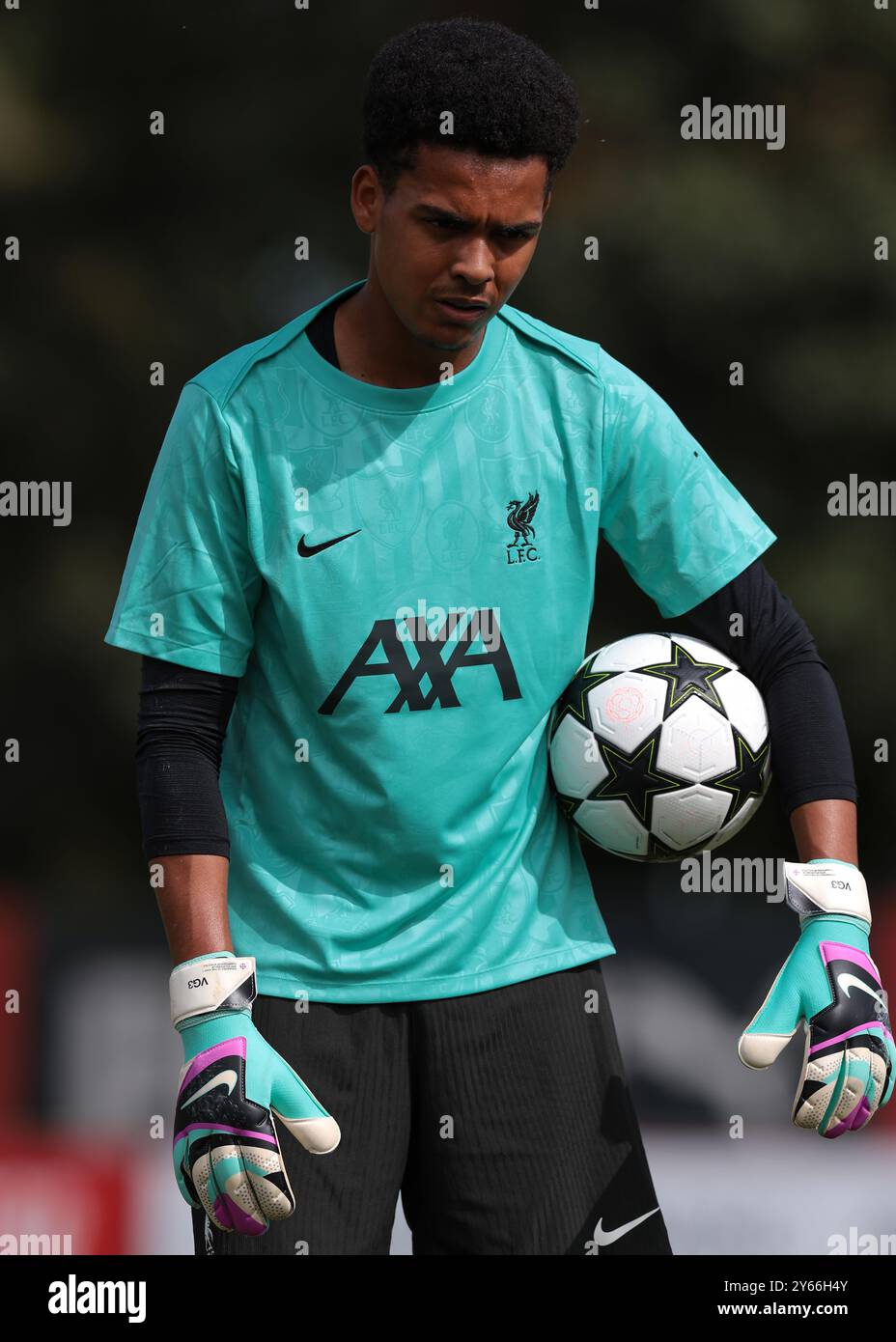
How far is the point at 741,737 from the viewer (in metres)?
2.82

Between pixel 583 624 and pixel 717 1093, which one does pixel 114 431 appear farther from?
pixel 583 624

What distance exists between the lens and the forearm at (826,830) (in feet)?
8.70

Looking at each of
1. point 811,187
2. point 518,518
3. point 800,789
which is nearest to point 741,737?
point 800,789

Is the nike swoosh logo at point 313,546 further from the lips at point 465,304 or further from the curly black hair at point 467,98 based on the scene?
the curly black hair at point 467,98

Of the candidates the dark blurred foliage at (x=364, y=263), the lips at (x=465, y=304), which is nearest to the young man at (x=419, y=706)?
the lips at (x=465, y=304)

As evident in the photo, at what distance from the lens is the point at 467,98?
2.47 m

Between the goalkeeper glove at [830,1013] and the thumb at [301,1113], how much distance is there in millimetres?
571

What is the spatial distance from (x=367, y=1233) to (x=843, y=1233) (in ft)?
7.04

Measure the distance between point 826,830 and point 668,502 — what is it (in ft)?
1.79

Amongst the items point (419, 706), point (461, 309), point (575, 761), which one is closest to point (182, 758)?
point (419, 706)

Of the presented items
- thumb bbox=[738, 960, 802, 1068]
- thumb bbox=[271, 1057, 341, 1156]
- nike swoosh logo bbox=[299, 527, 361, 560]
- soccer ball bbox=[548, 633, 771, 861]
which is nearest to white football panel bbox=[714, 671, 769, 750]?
soccer ball bbox=[548, 633, 771, 861]

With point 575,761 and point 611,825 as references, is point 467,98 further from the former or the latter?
point 611,825

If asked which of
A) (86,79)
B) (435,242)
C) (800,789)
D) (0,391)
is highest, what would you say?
(86,79)

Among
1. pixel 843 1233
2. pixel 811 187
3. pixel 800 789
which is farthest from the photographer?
pixel 811 187
